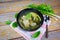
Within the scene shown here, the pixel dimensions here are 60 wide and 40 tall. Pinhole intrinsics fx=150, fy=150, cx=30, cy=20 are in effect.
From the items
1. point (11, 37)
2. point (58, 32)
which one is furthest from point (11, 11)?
point (58, 32)

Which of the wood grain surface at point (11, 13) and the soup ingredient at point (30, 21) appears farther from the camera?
the wood grain surface at point (11, 13)

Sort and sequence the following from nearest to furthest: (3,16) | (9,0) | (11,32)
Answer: (11,32) → (3,16) → (9,0)

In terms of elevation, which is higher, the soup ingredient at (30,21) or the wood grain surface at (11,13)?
the soup ingredient at (30,21)

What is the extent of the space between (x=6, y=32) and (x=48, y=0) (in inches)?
35.6

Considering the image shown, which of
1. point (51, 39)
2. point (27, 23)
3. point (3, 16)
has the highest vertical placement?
point (27, 23)

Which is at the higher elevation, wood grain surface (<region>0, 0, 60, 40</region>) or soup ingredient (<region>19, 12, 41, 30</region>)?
soup ingredient (<region>19, 12, 41, 30</region>)

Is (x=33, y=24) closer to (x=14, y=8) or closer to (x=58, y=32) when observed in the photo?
(x=58, y=32)

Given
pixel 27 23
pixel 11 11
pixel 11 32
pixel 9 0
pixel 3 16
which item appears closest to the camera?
pixel 27 23

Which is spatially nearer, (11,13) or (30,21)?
(30,21)

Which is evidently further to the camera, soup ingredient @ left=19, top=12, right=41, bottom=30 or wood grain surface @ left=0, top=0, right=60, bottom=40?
wood grain surface @ left=0, top=0, right=60, bottom=40

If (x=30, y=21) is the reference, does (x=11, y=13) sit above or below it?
below

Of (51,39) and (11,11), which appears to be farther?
(11,11)

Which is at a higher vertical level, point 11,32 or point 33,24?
point 33,24

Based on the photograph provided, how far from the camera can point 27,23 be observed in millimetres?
850
